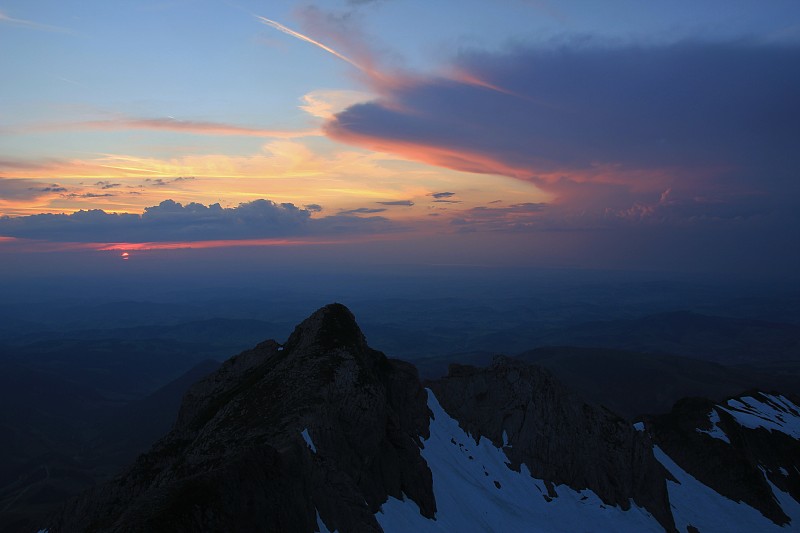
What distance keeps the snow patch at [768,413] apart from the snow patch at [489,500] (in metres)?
51.1

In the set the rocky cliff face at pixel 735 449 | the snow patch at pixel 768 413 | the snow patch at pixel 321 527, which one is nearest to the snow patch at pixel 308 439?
the snow patch at pixel 321 527

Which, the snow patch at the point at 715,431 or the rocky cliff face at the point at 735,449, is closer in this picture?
the rocky cliff face at the point at 735,449

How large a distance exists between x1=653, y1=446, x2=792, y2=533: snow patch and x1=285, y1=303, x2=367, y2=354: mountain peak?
50258 millimetres

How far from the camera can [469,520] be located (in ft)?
143

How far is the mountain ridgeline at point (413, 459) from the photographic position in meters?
26.5

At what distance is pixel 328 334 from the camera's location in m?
47.4

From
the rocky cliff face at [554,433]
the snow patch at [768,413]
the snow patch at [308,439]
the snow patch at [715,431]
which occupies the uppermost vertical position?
the snow patch at [308,439]

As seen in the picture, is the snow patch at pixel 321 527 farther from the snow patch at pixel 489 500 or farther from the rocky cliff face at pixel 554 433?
the rocky cliff face at pixel 554 433

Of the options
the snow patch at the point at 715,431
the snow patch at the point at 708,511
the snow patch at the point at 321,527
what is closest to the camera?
the snow patch at the point at 321,527

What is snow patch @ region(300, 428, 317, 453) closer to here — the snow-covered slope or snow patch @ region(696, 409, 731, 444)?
the snow-covered slope

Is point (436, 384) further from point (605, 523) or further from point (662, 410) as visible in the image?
point (662, 410)

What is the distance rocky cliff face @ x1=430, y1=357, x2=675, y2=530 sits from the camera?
61.1 m

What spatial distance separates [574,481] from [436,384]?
816 inches

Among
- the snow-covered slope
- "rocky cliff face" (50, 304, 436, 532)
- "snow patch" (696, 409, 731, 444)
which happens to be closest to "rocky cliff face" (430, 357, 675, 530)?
the snow-covered slope
